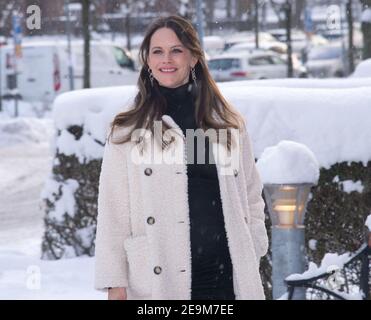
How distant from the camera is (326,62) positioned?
3728 cm

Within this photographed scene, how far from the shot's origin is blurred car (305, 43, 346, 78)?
36281mm

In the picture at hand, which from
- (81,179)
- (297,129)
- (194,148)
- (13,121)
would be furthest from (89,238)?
(13,121)

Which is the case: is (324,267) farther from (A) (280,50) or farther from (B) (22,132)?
(A) (280,50)

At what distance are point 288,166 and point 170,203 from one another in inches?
86.9

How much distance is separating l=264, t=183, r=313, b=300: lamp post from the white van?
2641 cm

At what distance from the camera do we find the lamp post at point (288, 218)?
597 cm

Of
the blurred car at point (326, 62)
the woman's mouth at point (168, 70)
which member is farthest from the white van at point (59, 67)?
the woman's mouth at point (168, 70)

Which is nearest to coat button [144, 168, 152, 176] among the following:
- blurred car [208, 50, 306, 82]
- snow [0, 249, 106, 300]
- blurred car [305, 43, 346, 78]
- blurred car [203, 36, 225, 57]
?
snow [0, 249, 106, 300]

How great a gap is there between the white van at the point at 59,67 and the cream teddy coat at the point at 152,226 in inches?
1122

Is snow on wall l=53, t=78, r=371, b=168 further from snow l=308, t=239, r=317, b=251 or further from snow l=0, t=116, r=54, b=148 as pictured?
snow l=0, t=116, r=54, b=148

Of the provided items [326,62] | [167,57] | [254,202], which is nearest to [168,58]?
[167,57]

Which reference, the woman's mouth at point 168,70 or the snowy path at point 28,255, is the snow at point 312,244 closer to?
the snowy path at point 28,255
